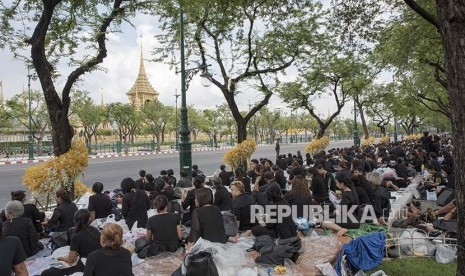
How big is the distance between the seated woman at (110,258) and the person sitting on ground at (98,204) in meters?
3.79

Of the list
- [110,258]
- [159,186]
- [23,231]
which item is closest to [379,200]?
[159,186]

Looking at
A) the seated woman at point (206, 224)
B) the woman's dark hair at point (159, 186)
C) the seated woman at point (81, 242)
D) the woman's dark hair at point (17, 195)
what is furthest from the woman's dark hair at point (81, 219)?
the woman's dark hair at point (159, 186)

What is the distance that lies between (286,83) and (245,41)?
31.4 ft

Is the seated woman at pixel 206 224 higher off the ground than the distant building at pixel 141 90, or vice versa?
the distant building at pixel 141 90

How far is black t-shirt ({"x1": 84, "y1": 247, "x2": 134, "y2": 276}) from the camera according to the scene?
3986mm

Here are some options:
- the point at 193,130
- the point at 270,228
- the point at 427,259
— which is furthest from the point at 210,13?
the point at 193,130

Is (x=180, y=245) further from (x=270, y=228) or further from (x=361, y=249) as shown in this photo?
(x=361, y=249)

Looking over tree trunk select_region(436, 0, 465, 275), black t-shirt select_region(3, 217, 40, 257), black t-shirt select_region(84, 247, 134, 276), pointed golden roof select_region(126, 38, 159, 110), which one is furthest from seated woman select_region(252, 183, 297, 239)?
pointed golden roof select_region(126, 38, 159, 110)

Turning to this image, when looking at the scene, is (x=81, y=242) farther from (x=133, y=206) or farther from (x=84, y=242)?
(x=133, y=206)

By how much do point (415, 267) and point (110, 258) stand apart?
485cm

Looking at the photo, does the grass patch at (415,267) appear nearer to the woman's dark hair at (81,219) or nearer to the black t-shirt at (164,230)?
the black t-shirt at (164,230)

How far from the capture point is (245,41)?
54.0 feet

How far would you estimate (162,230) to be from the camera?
6078mm

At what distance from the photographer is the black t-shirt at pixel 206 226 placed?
5562 millimetres
